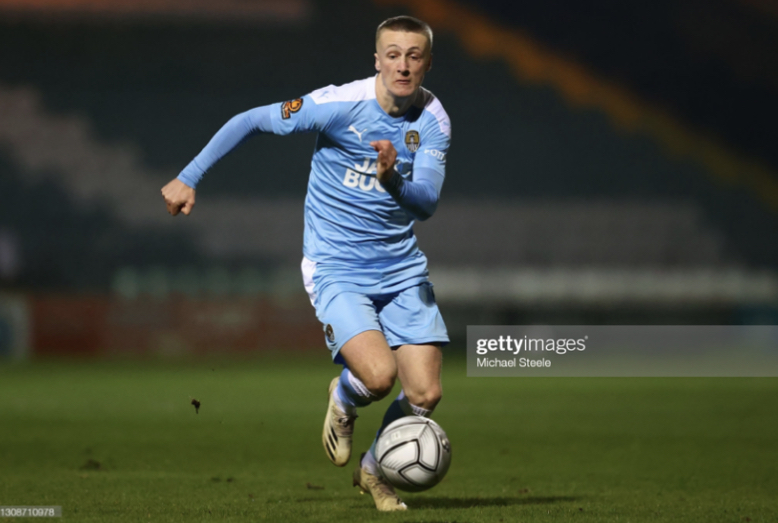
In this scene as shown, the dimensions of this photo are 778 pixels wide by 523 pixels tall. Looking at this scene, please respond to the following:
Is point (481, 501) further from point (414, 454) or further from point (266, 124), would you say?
point (266, 124)

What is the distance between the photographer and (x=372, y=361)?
4.71 m

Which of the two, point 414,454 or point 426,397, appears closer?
point 414,454

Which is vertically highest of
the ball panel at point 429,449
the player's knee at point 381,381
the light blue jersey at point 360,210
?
the light blue jersey at point 360,210

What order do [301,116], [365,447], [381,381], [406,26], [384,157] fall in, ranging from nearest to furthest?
[384,157] → [381,381] → [406,26] → [301,116] → [365,447]

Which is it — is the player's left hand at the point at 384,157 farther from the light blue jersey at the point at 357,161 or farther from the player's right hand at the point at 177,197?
the player's right hand at the point at 177,197

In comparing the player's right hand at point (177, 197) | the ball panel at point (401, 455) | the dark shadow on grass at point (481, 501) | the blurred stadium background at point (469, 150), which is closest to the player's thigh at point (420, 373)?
the ball panel at point (401, 455)

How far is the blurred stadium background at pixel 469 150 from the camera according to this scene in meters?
22.1

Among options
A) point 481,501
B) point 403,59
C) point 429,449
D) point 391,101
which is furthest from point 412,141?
point 481,501

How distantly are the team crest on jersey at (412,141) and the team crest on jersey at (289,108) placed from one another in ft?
1.82

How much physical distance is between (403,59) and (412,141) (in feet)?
1.37

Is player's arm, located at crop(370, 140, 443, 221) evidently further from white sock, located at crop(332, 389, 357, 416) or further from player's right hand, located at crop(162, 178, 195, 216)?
white sock, located at crop(332, 389, 357, 416)

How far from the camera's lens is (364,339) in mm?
4766

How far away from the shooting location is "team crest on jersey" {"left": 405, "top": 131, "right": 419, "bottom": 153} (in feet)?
16.3

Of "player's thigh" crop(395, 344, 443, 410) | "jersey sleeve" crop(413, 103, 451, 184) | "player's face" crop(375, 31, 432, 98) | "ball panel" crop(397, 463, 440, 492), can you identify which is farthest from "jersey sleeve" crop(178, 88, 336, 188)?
"ball panel" crop(397, 463, 440, 492)
